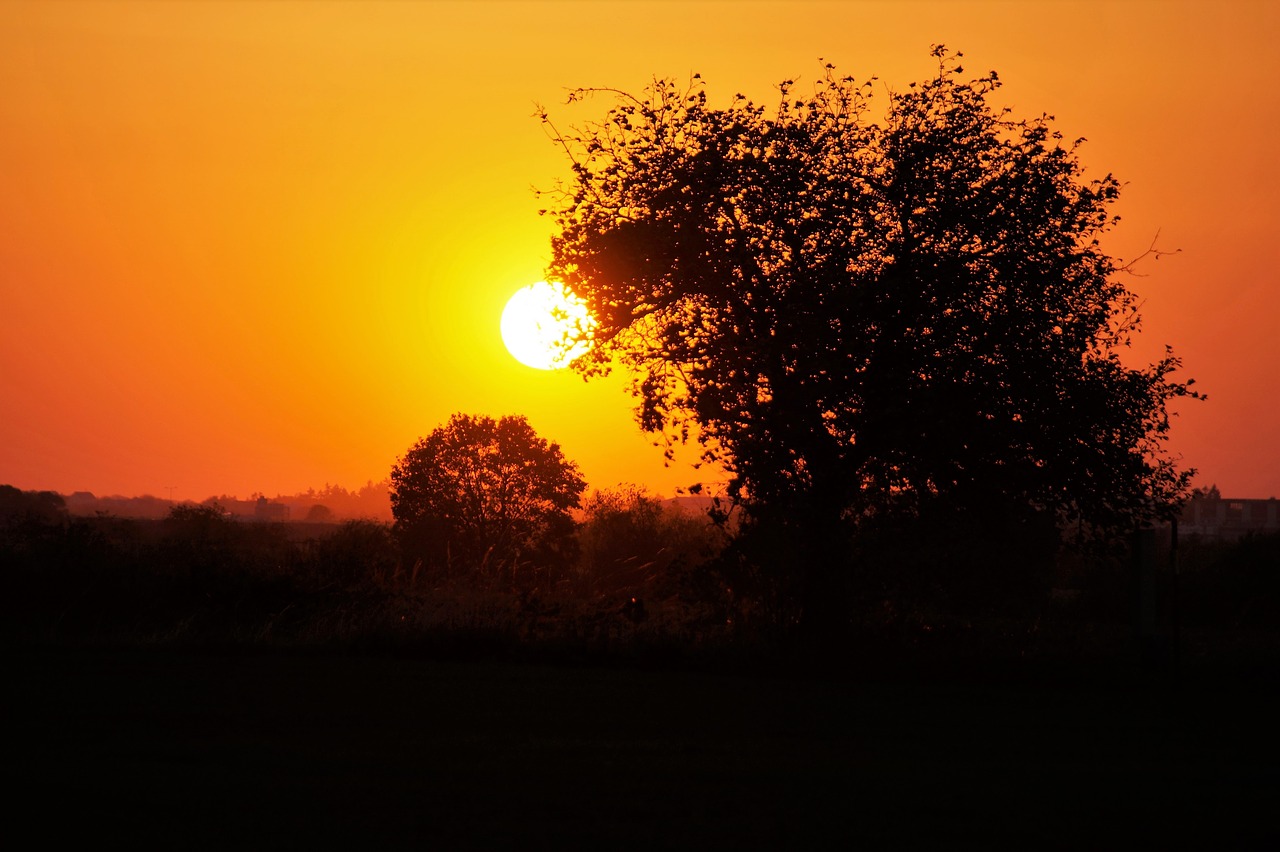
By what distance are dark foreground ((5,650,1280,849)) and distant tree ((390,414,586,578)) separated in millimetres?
33102

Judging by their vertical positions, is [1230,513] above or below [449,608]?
above

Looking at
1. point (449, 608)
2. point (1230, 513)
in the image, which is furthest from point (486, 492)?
point (1230, 513)

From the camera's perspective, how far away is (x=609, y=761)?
37.1 feet

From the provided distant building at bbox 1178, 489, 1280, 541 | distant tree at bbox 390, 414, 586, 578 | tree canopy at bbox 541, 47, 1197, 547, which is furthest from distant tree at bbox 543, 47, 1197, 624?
distant building at bbox 1178, 489, 1280, 541

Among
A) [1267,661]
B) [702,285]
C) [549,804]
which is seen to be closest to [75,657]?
[702,285]

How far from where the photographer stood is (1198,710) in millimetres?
17031

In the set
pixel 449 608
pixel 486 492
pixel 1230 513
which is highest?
pixel 1230 513

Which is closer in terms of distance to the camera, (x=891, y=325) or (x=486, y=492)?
(x=891, y=325)

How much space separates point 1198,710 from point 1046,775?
676 centimetres

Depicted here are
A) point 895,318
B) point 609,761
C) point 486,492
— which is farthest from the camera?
point 486,492

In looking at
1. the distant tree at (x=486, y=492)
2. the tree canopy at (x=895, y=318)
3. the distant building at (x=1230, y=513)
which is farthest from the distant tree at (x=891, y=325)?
the distant building at (x=1230, y=513)

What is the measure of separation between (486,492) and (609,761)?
140ft

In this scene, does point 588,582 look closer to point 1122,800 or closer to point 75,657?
point 75,657

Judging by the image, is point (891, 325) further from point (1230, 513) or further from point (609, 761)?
point (1230, 513)
